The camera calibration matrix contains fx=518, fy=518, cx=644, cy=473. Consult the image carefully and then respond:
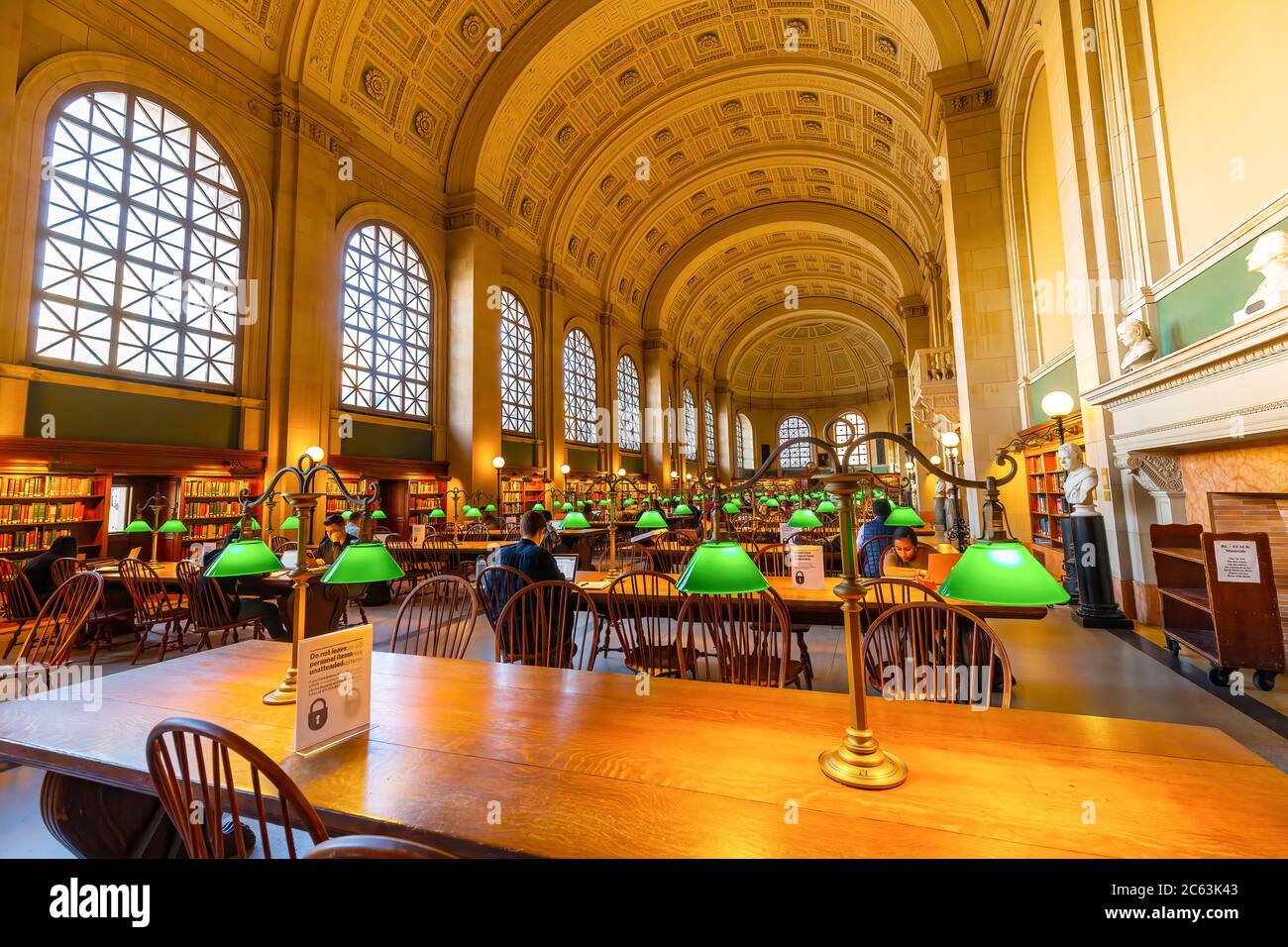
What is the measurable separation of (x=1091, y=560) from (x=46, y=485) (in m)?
11.5

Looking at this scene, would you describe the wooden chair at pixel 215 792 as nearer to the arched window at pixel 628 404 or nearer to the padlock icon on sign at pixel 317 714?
the padlock icon on sign at pixel 317 714

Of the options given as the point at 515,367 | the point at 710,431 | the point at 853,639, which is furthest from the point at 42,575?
the point at 710,431

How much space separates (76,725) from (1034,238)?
9.74m

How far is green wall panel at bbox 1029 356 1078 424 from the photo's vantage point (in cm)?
589

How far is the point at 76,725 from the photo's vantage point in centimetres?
161

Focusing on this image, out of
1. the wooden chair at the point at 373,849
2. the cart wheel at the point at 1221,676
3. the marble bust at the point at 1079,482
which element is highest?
the marble bust at the point at 1079,482

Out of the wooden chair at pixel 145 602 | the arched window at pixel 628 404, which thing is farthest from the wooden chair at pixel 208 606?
the arched window at pixel 628 404

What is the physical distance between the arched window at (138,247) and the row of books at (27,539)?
2.12 meters

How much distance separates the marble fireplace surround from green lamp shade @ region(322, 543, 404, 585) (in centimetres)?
470

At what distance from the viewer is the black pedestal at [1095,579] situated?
4.84 metres

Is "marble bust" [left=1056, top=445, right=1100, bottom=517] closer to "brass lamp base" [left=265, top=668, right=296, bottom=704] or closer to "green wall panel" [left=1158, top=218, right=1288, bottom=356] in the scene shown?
"green wall panel" [left=1158, top=218, right=1288, bottom=356]

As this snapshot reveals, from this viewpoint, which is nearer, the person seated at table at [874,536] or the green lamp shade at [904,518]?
the green lamp shade at [904,518]
